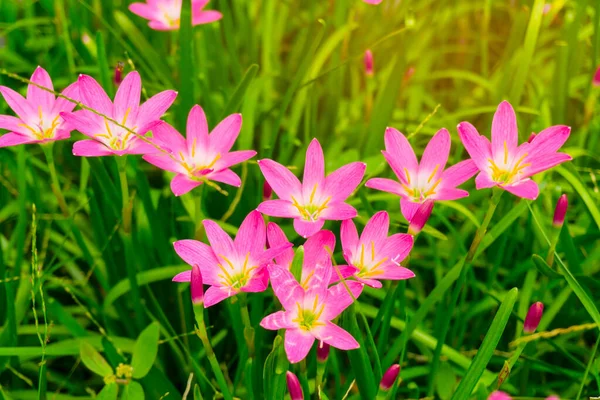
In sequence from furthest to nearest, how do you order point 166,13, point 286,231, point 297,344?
1. point 166,13
2. point 286,231
3. point 297,344

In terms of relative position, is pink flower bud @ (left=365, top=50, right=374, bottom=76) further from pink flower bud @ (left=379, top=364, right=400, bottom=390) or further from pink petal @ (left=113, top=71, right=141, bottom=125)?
pink flower bud @ (left=379, top=364, right=400, bottom=390)

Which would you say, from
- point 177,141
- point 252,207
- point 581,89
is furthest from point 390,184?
point 581,89

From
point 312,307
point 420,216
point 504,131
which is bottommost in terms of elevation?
point 312,307

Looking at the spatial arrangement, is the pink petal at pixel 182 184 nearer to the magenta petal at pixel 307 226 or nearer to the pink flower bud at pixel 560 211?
the magenta petal at pixel 307 226

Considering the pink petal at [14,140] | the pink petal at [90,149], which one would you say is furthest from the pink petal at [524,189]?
the pink petal at [14,140]

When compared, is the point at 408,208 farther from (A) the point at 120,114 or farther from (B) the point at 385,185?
(A) the point at 120,114

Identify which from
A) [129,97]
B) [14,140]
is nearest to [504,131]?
[129,97]
